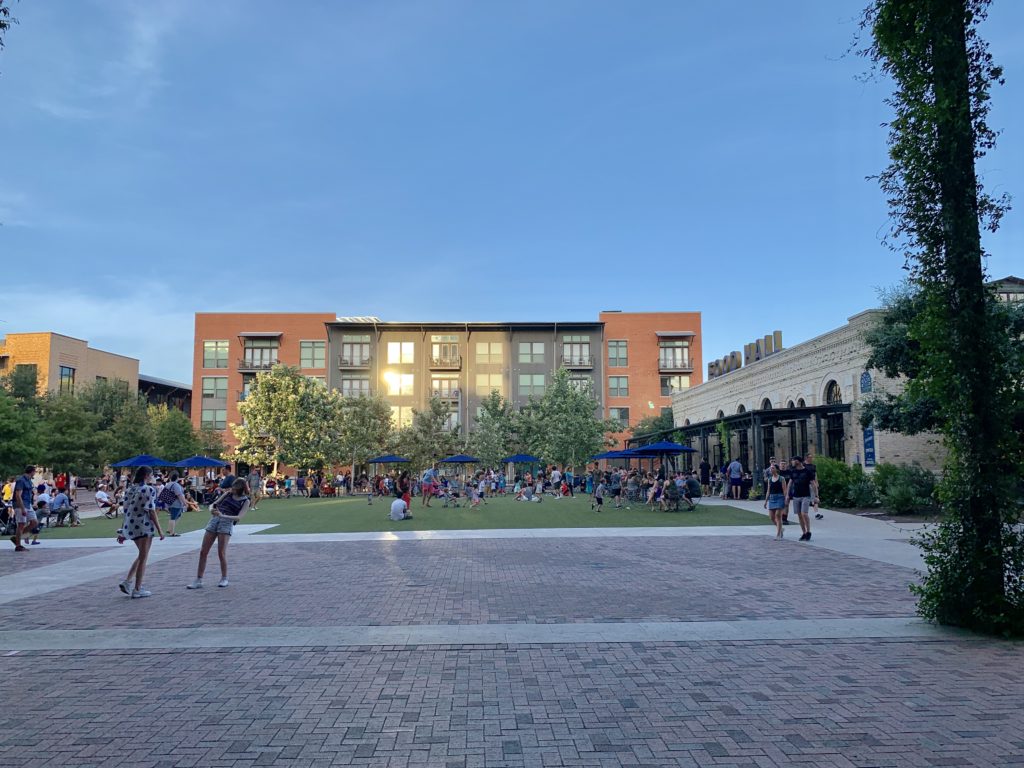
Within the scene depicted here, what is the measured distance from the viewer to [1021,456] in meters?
6.66

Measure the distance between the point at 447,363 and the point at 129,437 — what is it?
2611 cm

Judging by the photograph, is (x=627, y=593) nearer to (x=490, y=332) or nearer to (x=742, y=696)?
(x=742, y=696)

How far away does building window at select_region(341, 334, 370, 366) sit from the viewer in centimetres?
5900

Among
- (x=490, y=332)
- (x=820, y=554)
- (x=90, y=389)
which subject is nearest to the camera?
(x=820, y=554)

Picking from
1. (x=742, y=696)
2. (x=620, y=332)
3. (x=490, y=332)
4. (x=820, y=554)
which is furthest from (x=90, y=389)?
→ (x=742, y=696)

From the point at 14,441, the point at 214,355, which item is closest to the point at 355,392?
the point at 214,355

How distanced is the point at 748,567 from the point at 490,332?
49785 mm

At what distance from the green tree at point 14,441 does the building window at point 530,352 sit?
131ft

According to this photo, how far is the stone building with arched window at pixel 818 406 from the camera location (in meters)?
24.4

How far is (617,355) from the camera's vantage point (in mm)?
59875

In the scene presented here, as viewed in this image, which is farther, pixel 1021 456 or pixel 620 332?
pixel 620 332

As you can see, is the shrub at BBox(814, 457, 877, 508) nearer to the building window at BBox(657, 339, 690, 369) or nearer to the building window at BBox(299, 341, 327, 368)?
the building window at BBox(657, 339, 690, 369)

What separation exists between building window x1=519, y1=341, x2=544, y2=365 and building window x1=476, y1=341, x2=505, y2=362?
5.68 feet

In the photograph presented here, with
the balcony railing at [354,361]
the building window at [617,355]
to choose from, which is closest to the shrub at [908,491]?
the building window at [617,355]
